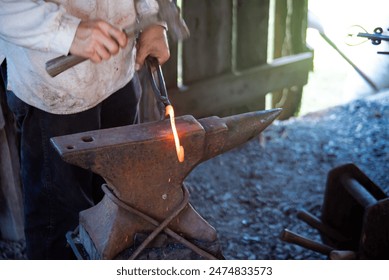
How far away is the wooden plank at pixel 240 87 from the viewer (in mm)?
3088

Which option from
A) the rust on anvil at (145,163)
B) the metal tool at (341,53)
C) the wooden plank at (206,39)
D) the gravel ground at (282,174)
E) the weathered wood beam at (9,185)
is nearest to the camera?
the rust on anvil at (145,163)

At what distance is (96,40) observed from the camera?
1.49 meters

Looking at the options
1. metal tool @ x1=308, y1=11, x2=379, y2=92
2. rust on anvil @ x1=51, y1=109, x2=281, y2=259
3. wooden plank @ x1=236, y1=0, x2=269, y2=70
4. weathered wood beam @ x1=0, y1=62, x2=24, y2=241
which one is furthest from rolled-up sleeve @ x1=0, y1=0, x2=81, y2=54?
metal tool @ x1=308, y1=11, x2=379, y2=92

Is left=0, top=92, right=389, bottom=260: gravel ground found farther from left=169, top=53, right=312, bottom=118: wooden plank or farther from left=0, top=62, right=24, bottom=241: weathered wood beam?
left=169, top=53, right=312, bottom=118: wooden plank

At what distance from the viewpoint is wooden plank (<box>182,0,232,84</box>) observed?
2968 millimetres

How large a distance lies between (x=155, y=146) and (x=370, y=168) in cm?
176

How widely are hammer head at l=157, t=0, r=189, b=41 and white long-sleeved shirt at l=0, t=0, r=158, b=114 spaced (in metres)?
0.08

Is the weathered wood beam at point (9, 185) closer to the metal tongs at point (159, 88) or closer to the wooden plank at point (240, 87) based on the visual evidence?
the metal tongs at point (159, 88)

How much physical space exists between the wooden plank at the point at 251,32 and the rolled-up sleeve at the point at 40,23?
1743 mm

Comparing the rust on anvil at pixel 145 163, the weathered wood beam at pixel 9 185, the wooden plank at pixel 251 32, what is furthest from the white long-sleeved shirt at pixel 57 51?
the wooden plank at pixel 251 32

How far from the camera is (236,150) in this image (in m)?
3.15

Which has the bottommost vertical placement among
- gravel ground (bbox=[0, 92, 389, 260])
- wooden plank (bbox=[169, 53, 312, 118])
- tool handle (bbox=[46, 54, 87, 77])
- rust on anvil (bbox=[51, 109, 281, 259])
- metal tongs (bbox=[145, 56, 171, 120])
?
gravel ground (bbox=[0, 92, 389, 260])

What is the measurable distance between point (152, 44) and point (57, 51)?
37 centimetres

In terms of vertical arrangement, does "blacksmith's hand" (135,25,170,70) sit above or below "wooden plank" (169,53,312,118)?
above
